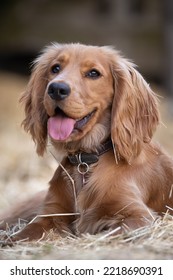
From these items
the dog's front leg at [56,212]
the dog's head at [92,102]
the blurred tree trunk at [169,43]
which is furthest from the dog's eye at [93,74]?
the blurred tree trunk at [169,43]

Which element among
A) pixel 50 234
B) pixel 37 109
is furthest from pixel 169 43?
pixel 50 234

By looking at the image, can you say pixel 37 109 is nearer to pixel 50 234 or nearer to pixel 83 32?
pixel 50 234

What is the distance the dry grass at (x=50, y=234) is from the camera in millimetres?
4723

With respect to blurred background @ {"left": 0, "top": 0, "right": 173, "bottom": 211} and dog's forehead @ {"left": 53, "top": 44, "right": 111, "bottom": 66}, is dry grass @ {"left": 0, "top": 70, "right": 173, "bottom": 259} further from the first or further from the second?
blurred background @ {"left": 0, "top": 0, "right": 173, "bottom": 211}

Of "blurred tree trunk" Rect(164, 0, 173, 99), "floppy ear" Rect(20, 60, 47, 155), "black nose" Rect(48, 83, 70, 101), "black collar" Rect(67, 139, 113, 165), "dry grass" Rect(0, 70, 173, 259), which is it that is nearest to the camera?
"dry grass" Rect(0, 70, 173, 259)

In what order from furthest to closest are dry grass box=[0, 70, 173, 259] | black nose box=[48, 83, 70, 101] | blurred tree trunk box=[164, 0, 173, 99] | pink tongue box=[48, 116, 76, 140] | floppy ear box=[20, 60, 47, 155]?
blurred tree trunk box=[164, 0, 173, 99] < floppy ear box=[20, 60, 47, 155] < pink tongue box=[48, 116, 76, 140] < black nose box=[48, 83, 70, 101] < dry grass box=[0, 70, 173, 259]

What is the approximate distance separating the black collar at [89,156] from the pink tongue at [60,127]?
1.26 feet

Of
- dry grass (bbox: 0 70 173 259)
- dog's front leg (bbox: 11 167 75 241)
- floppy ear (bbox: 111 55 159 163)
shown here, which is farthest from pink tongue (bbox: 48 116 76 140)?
dry grass (bbox: 0 70 173 259)

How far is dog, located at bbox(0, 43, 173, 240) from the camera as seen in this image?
5348mm

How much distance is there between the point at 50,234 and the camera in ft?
17.8

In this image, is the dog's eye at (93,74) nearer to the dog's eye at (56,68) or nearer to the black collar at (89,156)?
the dog's eye at (56,68)

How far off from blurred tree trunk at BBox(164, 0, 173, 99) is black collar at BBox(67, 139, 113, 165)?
7.33m
